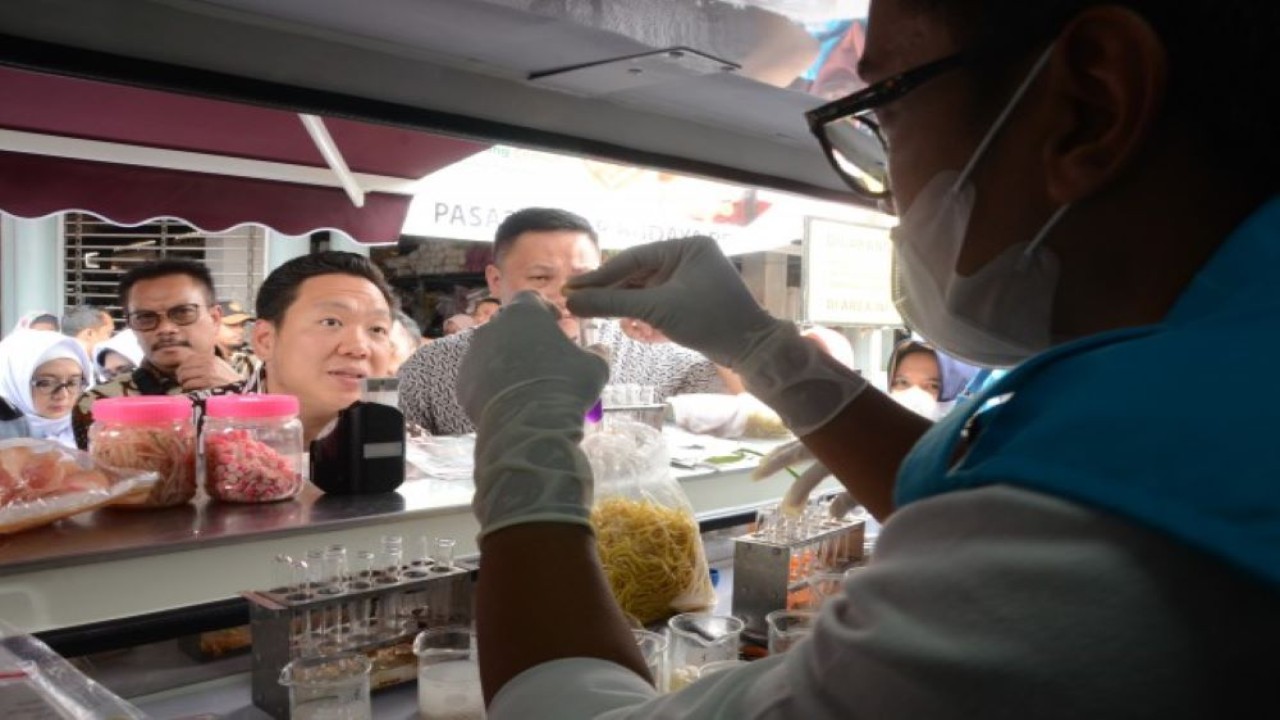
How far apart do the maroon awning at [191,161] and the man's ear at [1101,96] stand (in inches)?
83.0

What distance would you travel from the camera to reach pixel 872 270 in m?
3.15

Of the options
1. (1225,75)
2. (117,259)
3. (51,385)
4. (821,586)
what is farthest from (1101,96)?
(117,259)

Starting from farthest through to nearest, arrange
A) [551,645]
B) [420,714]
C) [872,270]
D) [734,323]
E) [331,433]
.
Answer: [872,270]
[331,433]
[734,323]
[420,714]
[551,645]

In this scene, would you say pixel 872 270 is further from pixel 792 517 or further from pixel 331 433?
pixel 331 433

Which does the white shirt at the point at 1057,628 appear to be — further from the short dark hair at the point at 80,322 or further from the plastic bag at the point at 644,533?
the short dark hair at the point at 80,322

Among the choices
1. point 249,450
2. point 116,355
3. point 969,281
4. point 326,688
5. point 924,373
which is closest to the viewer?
point 969,281

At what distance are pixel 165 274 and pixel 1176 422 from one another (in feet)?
12.4

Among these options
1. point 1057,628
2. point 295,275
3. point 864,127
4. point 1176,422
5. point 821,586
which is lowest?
point 821,586

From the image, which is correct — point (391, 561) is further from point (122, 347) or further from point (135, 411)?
point (122, 347)

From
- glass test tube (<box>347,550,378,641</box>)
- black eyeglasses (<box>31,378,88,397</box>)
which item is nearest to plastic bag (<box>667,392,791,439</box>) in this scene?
glass test tube (<box>347,550,378,641</box>)

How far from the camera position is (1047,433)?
498mm

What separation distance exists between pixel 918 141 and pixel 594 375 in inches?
16.9

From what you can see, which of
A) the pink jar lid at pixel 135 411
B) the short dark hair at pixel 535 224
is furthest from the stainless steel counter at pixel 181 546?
the short dark hair at pixel 535 224

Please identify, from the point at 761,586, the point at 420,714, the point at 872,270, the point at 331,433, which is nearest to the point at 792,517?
the point at 761,586
